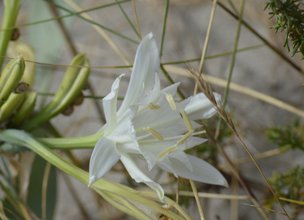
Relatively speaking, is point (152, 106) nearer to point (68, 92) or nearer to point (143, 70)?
point (143, 70)

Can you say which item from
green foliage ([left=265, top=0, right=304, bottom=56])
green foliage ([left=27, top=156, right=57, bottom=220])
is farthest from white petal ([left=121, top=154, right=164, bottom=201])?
green foliage ([left=27, top=156, right=57, bottom=220])

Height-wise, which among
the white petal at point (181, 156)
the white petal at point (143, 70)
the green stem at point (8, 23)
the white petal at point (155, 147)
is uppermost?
the green stem at point (8, 23)

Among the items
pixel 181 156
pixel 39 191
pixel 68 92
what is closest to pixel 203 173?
pixel 181 156

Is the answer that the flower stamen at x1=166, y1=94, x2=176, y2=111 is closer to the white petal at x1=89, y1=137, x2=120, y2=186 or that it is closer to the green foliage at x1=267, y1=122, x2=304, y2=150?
the white petal at x1=89, y1=137, x2=120, y2=186

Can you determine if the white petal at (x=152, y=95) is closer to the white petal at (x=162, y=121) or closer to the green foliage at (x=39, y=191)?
the white petal at (x=162, y=121)

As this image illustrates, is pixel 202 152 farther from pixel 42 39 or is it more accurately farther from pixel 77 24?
pixel 77 24

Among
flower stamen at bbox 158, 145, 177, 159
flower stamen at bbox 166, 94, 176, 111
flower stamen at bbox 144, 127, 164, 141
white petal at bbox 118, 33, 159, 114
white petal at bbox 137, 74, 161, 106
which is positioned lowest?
flower stamen at bbox 158, 145, 177, 159

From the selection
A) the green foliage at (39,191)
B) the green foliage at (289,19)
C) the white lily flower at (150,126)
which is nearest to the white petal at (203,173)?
the white lily flower at (150,126)
